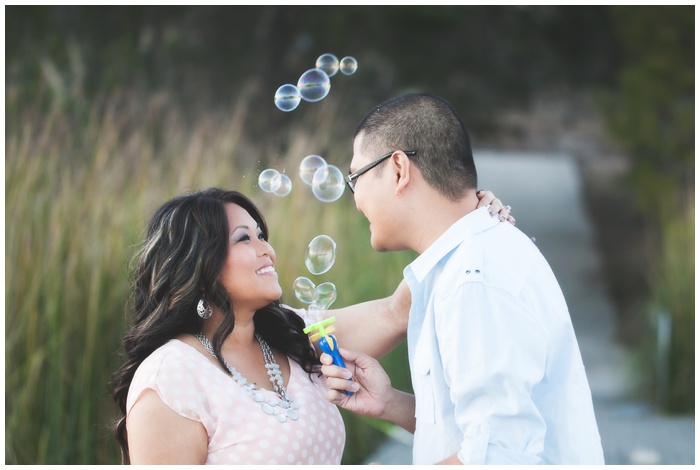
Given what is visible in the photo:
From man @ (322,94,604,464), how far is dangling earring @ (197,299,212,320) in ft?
1.24

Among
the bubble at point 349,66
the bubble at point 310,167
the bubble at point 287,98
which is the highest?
the bubble at point 349,66

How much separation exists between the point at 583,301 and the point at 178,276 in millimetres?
10746

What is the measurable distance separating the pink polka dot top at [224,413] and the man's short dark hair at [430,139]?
0.72 metres

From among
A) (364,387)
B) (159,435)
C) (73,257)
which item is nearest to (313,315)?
(364,387)

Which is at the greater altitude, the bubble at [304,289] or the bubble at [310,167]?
the bubble at [310,167]

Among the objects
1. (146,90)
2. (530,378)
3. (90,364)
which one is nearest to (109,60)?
(146,90)

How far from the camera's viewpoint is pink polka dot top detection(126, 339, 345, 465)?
7.45ft

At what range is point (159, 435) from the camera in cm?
221

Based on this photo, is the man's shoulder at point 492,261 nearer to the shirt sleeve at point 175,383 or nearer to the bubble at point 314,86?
the shirt sleeve at point 175,383

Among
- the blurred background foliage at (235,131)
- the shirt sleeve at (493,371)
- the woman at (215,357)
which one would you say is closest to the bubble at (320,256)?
the woman at (215,357)

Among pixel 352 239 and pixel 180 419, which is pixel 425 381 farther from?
pixel 352 239

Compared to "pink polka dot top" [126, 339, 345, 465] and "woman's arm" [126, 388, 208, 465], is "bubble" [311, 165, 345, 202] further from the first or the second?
"woman's arm" [126, 388, 208, 465]

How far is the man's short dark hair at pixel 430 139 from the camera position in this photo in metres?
2.30

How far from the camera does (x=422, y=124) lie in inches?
91.7
